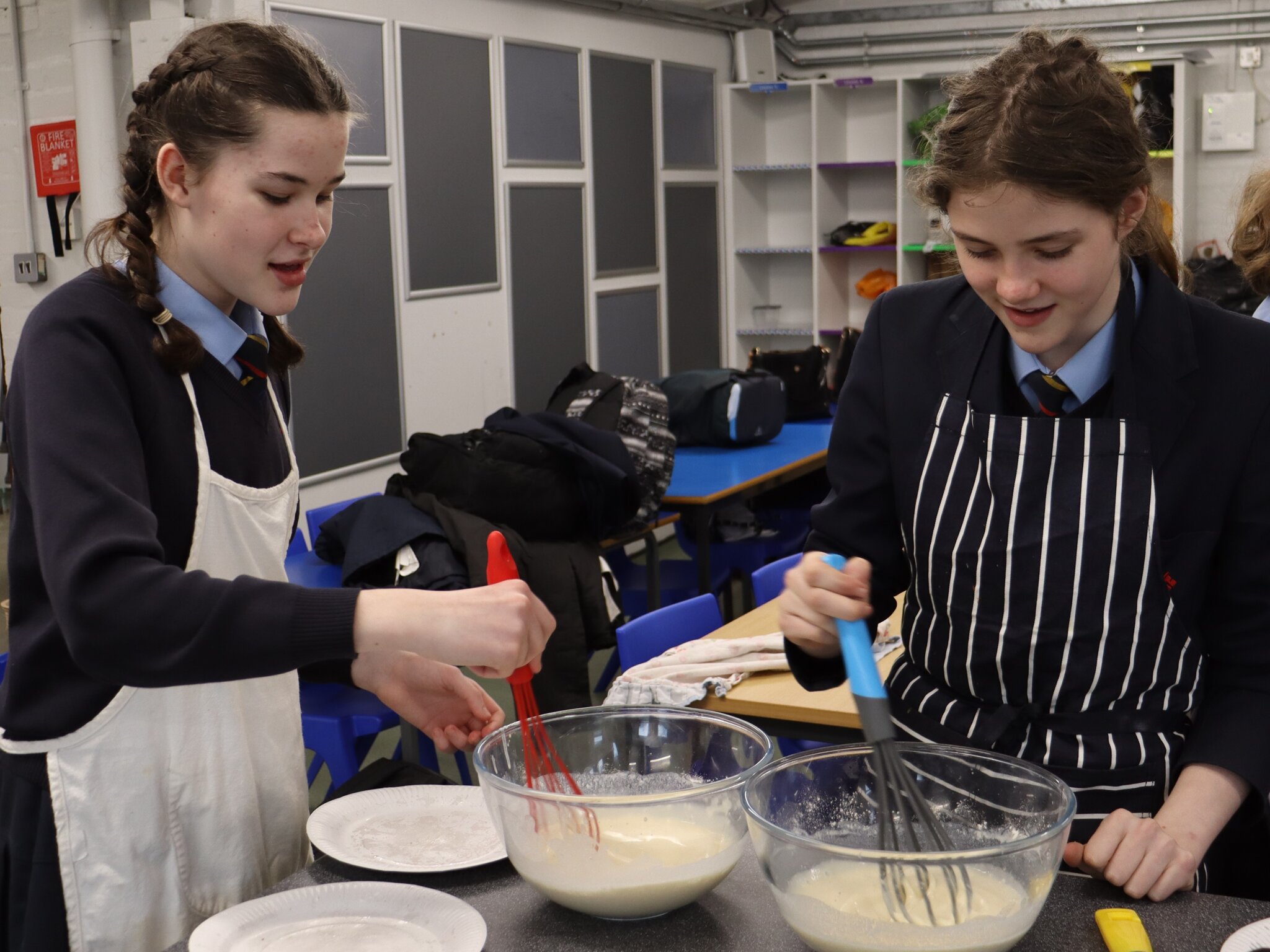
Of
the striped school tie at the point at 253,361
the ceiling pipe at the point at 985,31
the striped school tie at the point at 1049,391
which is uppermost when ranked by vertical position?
the ceiling pipe at the point at 985,31

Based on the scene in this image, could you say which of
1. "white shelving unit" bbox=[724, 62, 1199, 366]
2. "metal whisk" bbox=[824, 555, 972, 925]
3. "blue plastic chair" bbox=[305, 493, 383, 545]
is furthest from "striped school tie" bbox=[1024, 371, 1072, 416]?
"white shelving unit" bbox=[724, 62, 1199, 366]

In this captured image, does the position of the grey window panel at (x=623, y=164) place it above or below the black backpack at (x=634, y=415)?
above

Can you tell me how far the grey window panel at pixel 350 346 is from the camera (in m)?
4.19

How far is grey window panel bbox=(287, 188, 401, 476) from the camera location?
419 centimetres

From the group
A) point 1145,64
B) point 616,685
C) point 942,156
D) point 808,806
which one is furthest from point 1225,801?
point 1145,64

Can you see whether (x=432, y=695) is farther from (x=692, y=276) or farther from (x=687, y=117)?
(x=687, y=117)

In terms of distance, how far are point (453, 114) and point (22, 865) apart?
3.87m

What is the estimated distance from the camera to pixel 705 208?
6.53 metres

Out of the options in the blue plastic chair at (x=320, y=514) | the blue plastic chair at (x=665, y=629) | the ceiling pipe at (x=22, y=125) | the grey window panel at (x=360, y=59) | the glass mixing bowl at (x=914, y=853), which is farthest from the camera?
the ceiling pipe at (x=22, y=125)

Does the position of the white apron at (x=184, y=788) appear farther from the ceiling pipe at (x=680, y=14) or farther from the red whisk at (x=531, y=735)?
the ceiling pipe at (x=680, y=14)

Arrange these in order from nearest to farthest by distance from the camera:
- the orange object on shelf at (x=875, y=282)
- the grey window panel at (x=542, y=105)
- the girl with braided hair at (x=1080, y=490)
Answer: the girl with braided hair at (x=1080, y=490) → the grey window panel at (x=542, y=105) → the orange object on shelf at (x=875, y=282)

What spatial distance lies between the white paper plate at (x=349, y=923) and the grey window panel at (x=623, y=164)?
469 cm

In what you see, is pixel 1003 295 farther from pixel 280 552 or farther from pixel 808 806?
pixel 280 552

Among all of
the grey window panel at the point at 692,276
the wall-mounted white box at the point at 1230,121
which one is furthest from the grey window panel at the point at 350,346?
the wall-mounted white box at the point at 1230,121
